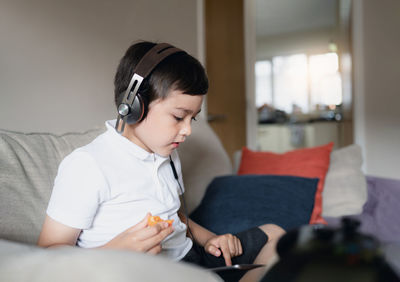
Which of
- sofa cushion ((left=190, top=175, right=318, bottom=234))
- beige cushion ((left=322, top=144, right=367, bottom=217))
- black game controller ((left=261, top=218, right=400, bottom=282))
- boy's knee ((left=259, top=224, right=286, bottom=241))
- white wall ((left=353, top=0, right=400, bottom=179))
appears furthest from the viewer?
white wall ((left=353, top=0, right=400, bottom=179))

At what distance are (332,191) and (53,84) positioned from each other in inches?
49.5

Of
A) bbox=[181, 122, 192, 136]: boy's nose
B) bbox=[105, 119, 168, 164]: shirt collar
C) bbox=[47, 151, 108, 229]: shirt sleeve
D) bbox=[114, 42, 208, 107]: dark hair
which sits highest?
bbox=[114, 42, 208, 107]: dark hair

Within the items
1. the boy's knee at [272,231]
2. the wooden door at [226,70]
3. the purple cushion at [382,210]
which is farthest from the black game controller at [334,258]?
the wooden door at [226,70]

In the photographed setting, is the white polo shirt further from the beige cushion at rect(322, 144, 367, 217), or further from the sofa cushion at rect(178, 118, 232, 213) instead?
the beige cushion at rect(322, 144, 367, 217)

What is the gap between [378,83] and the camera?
118 inches

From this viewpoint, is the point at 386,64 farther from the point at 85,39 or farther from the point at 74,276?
the point at 74,276


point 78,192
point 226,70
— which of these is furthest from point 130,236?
point 226,70

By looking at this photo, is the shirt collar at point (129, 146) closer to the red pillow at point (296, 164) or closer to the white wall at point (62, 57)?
the white wall at point (62, 57)

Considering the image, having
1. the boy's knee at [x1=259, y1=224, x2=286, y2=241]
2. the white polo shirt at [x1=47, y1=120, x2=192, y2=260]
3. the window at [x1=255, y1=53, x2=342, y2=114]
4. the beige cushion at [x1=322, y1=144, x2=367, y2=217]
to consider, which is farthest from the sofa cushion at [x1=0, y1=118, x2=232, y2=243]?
the window at [x1=255, y1=53, x2=342, y2=114]

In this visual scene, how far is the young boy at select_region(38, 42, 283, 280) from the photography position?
735 mm

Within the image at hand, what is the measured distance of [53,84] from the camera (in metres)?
1.44

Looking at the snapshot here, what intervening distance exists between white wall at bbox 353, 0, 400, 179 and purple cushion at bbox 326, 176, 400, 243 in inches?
63.7

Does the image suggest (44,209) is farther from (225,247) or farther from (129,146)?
(225,247)

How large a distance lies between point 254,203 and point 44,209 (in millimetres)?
744
